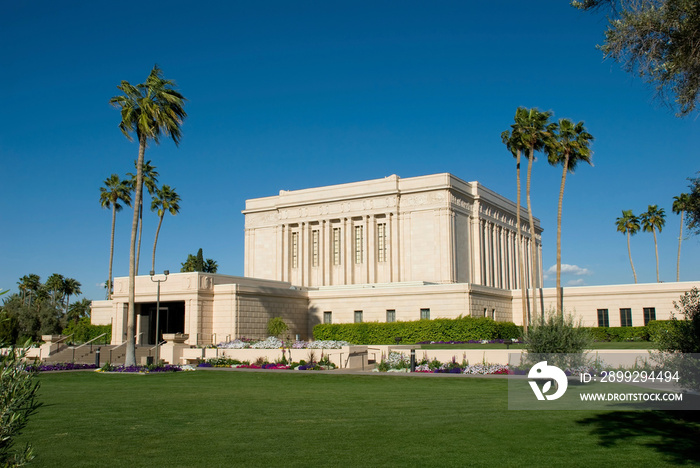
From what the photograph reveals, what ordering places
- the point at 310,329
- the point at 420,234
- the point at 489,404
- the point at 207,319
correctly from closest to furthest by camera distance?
the point at 489,404 < the point at 207,319 < the point at 310,329 < the point at 420,234

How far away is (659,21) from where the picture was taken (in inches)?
460

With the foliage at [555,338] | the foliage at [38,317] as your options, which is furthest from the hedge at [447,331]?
the foliage at [38,317]

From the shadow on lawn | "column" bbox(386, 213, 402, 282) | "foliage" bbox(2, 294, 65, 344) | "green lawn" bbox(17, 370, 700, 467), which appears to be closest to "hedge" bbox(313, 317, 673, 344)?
"column" bbox(386, 213, 402, 282)

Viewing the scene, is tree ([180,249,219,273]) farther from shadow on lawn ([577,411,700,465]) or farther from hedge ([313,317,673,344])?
shadow on lawn ([577,411,700,465])

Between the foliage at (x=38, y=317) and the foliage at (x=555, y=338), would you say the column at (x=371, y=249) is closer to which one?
the foliage at (x=38, y=317)

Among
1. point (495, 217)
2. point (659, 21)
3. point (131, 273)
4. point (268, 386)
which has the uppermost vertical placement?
point (495, 217)

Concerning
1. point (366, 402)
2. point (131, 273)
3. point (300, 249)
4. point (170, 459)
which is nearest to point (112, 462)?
point (170, 459)

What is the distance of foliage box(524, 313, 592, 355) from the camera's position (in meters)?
19.7

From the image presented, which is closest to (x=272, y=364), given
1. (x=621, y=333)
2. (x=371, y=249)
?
(x=621, y=333)

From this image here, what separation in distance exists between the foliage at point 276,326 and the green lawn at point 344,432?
2606cm

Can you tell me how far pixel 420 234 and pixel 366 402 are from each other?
42698mm

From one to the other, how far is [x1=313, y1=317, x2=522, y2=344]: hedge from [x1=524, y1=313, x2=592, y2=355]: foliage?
21.6 meters

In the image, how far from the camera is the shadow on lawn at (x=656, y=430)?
985 centimetres

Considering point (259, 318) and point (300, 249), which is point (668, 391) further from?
point (300, 249)
